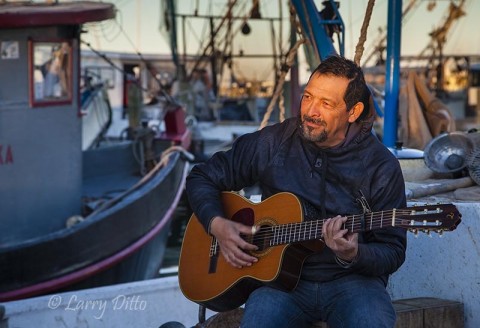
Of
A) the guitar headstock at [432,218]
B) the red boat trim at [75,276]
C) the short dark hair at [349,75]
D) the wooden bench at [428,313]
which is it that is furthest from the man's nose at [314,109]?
the red boat trim at [75,276]

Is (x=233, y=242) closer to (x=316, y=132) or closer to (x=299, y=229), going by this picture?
(x=299, y=229)

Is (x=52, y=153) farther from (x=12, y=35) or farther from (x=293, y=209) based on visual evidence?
(x=293, y=209)

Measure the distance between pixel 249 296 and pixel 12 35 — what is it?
199 inches

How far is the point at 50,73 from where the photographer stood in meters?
8.43

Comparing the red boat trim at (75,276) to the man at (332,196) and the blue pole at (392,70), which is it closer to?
the blue pole at (392,70)

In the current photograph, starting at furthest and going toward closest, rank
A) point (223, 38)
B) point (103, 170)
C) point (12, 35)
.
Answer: point (223, 38)
point (103, 170)
point (12, 35)

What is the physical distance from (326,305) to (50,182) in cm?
540

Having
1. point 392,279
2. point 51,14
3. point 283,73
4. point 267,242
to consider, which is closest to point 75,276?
point 51,14

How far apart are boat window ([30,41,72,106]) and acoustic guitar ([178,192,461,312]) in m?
4.61

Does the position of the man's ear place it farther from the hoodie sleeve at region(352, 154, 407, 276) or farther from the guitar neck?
the guitar neck

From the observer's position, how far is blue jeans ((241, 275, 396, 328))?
3197 mm

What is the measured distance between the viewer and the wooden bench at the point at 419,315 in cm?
398

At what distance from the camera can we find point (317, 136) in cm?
340

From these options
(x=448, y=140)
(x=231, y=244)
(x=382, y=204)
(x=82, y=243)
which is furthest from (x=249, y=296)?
(x=82, y=243)
